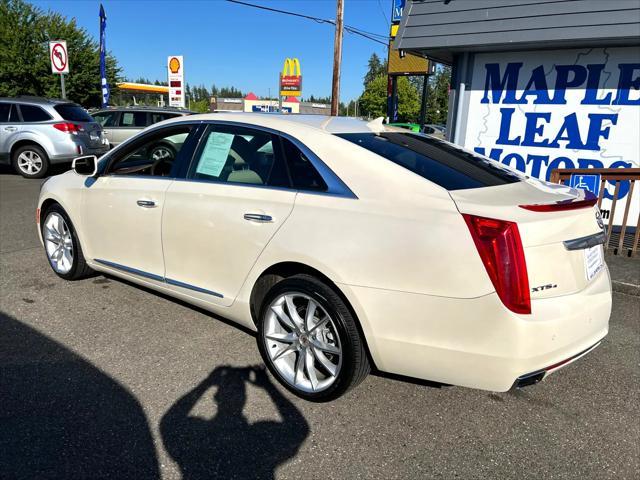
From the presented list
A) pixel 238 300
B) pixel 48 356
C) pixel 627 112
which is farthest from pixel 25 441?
pixel 627 112

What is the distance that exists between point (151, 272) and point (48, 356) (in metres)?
0.86

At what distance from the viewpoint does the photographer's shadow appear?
230 centimetres

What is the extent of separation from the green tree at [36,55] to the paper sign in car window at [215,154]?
1127 inches

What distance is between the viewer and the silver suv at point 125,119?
45.0ft

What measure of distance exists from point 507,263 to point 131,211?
8.96ft

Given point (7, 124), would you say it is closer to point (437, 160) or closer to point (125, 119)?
point (125, 119)

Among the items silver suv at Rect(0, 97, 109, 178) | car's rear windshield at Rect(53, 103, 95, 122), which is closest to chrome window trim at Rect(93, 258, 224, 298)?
silver suv at Rect(0, 97, 109, 178)

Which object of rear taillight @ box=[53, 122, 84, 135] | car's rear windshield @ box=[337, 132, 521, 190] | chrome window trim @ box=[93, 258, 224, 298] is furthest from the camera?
rear taillight @ box=[53, 122, 84, 135]

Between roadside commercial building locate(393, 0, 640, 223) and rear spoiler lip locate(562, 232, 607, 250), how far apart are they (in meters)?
4.74

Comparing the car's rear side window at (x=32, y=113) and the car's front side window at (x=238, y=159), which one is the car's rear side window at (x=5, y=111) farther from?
the car's front side window at (x=238, y=159)

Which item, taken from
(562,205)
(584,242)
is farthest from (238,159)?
(584,242)

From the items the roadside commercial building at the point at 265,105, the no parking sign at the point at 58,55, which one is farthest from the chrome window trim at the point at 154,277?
the roadside commercial building at the point at 265,105

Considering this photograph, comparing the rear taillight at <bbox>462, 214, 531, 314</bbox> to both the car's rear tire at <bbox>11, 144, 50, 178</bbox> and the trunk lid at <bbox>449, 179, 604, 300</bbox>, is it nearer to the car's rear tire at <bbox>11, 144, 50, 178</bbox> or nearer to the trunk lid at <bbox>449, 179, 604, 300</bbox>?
the trunk lid at <bbox>449, 179, 604, 300</bbox>

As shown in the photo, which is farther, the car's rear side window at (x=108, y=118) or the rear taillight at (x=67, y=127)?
the car's rear side window at (x=108, y=118)
